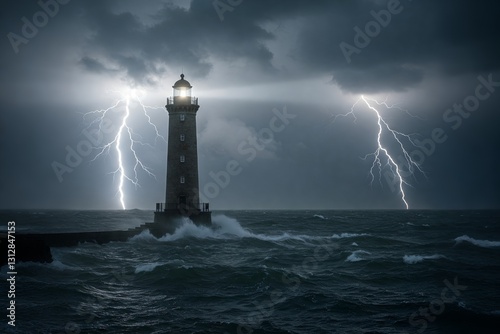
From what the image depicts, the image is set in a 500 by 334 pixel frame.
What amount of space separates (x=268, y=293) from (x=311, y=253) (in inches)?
599

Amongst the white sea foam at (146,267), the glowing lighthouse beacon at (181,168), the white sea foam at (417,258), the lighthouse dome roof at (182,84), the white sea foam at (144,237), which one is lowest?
the white sea foam at (417,258)

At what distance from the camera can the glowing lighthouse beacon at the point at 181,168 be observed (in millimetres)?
39750

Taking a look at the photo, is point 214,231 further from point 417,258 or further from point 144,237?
point 417,258

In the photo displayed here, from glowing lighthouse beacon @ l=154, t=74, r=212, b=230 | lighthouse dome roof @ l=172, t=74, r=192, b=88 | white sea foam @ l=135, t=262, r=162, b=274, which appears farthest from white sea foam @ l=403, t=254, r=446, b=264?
lighthouse dome roof @ l=172, t=74, r=192, b=88

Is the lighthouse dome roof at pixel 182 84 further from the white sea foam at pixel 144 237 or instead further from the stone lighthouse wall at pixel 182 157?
the white sea foam at pixel 144 237

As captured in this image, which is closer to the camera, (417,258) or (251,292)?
(251,292)

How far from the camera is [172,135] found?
1602 inches

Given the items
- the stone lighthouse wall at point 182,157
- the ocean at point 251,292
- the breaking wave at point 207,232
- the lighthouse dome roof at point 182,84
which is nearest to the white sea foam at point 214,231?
the breaking wave at point 207,232

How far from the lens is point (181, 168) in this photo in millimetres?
39969

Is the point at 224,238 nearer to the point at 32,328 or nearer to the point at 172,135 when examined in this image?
the point at 172,135

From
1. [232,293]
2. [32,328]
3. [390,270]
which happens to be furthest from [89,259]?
[390,270]

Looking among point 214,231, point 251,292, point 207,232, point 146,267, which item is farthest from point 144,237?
point 251,292

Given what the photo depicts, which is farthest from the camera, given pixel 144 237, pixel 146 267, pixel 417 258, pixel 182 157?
pixel 182 157

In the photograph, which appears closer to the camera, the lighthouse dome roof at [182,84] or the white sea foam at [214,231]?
the white sea foam at [214,231]
